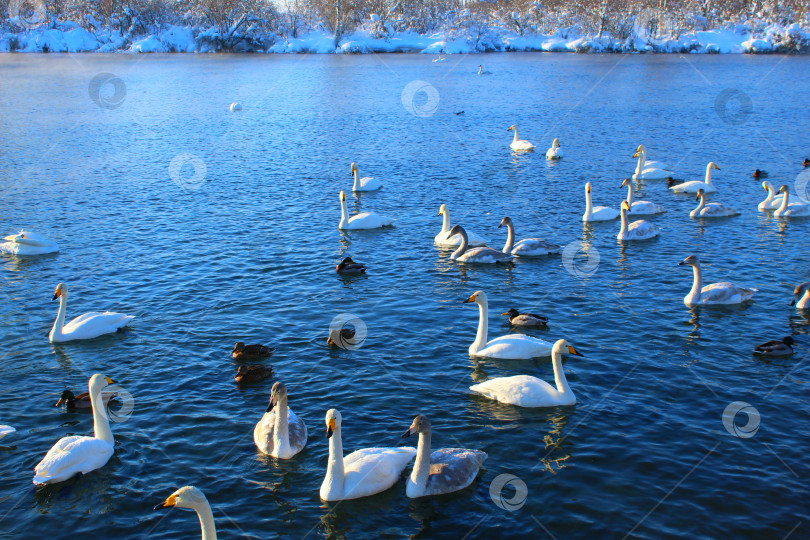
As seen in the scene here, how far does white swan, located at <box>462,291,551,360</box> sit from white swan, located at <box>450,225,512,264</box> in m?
5.36

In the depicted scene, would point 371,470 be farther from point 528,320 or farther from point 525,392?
point 528,320

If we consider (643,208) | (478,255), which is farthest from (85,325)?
(643,208)

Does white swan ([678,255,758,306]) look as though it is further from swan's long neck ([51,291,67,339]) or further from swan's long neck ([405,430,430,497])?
swan's long neck ([51,291,67,339])

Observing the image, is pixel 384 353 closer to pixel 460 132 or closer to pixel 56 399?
pixel 56 399

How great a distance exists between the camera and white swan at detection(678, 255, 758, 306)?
15984 millimetres

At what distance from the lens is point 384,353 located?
14125 mm

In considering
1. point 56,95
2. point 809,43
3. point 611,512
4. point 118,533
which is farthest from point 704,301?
point 809,43

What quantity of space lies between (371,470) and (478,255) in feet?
34.2

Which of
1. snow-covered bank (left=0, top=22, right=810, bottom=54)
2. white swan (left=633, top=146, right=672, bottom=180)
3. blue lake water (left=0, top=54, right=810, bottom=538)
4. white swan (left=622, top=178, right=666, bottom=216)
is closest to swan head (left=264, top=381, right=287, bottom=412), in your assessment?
blue lake water (left=0, top=54, right=810, bottom=538)

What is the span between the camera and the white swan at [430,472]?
31.9ft

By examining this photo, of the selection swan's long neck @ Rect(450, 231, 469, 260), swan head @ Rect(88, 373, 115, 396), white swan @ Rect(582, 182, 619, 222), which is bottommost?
swan head @ Rect(88, 373, 115, 396)

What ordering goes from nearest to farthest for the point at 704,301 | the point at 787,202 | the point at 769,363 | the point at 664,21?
the point at 769,363
the point at 704,301
the point at 787,202
the point at 664,21

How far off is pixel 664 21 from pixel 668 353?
383 feet

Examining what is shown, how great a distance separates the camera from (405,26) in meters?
146
